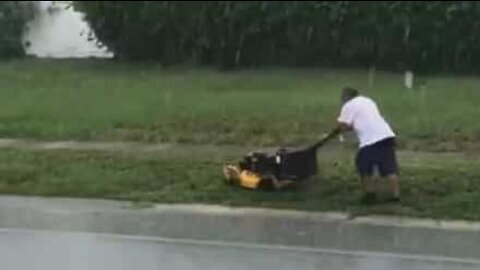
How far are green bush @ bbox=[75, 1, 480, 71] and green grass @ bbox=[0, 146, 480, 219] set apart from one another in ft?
32.9

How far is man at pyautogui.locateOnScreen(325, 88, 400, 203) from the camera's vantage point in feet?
43.9

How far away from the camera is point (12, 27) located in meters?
32.4

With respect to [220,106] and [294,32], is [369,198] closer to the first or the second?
[220,106]

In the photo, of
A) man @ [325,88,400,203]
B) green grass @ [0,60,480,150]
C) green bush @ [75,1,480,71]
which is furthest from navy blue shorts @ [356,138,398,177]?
green bush @ [75,1,480,71]

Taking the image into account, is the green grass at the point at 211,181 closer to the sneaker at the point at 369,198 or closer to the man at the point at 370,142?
the sneaker at the point at 369,198

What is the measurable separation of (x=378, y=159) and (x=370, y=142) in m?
0.21

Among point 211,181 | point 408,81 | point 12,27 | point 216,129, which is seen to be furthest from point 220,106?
point 12,27

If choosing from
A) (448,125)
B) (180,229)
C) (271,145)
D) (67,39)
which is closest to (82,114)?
(271,145)

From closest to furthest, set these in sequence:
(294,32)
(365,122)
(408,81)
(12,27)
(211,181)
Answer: (365,122) < (211,181) < (408,81) < (294,32) < (12,27)

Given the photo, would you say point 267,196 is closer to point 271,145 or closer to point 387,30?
point 271,145

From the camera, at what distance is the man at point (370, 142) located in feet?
43.9

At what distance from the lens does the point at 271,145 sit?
16875 mm

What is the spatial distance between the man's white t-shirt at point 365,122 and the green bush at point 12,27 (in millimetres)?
19924

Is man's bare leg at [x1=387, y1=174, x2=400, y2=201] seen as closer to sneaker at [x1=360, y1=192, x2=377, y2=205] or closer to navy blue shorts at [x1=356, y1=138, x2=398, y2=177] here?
navy blue shorts at [x1=356, y1=138, x2=398, y2=177]
